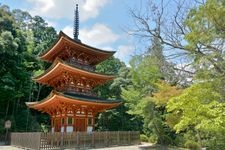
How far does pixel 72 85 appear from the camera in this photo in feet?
74.9

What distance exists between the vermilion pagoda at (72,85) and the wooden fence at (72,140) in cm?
219

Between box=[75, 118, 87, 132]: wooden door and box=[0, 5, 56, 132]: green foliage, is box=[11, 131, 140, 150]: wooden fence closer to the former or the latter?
box=[75, 118, 87, 132]: wooden door

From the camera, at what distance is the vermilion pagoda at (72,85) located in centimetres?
2122

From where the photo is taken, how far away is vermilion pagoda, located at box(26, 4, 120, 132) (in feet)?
69.6

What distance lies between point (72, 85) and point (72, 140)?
553 cm

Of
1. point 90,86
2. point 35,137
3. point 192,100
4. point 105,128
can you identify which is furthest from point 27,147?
point 105,128

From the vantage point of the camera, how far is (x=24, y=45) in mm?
36625

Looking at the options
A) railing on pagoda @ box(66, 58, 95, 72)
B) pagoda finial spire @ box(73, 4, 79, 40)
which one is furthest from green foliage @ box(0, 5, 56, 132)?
railing on pagoda @ box(66, 58, 95, 72)

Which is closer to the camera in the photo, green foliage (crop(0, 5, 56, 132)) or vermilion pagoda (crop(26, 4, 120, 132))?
vermilion pagoda (crop(26, 4, 120, 132))

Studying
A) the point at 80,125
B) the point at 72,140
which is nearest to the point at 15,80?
the point at 80,125

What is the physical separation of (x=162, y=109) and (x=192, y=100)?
18.9 m

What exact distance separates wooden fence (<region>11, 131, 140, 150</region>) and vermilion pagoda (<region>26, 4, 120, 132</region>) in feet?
7.18

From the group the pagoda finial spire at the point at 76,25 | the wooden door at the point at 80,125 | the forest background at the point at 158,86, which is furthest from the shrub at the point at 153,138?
the pagoda finial spire at the point at 76,25

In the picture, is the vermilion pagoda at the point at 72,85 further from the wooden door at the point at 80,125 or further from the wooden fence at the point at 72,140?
the wooden fence at the point at 72,140
